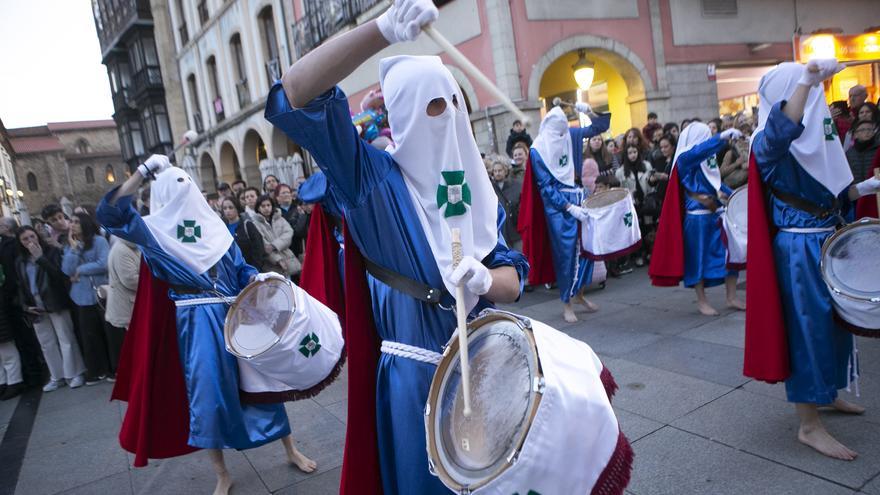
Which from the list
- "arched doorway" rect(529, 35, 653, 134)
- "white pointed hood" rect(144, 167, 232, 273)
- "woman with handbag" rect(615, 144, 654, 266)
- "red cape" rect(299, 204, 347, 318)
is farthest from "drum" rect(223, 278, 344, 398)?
"arched doorway" rect(529, 35, 653, 134)

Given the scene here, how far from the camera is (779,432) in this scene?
128 inches

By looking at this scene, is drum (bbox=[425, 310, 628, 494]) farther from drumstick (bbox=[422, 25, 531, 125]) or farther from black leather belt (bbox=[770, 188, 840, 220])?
black leather belt (bbox=[770, 188, 840, 220])

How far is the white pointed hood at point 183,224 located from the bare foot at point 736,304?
486cm

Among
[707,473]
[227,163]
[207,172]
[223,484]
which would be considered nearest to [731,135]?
[707,473]

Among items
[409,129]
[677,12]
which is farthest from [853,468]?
[677,12]

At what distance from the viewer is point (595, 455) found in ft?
4.09

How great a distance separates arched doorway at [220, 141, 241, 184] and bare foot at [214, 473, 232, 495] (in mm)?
23506

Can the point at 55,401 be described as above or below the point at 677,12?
below

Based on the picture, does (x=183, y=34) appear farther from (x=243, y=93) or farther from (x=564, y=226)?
(x=564, y=226)

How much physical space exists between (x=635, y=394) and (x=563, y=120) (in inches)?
121

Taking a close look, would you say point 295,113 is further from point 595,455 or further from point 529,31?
point 529,31

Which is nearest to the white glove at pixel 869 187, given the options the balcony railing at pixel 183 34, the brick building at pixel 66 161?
the balcony railing at pixel 183 34

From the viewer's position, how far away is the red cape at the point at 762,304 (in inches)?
121

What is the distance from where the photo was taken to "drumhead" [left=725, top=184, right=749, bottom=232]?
15.0ft
